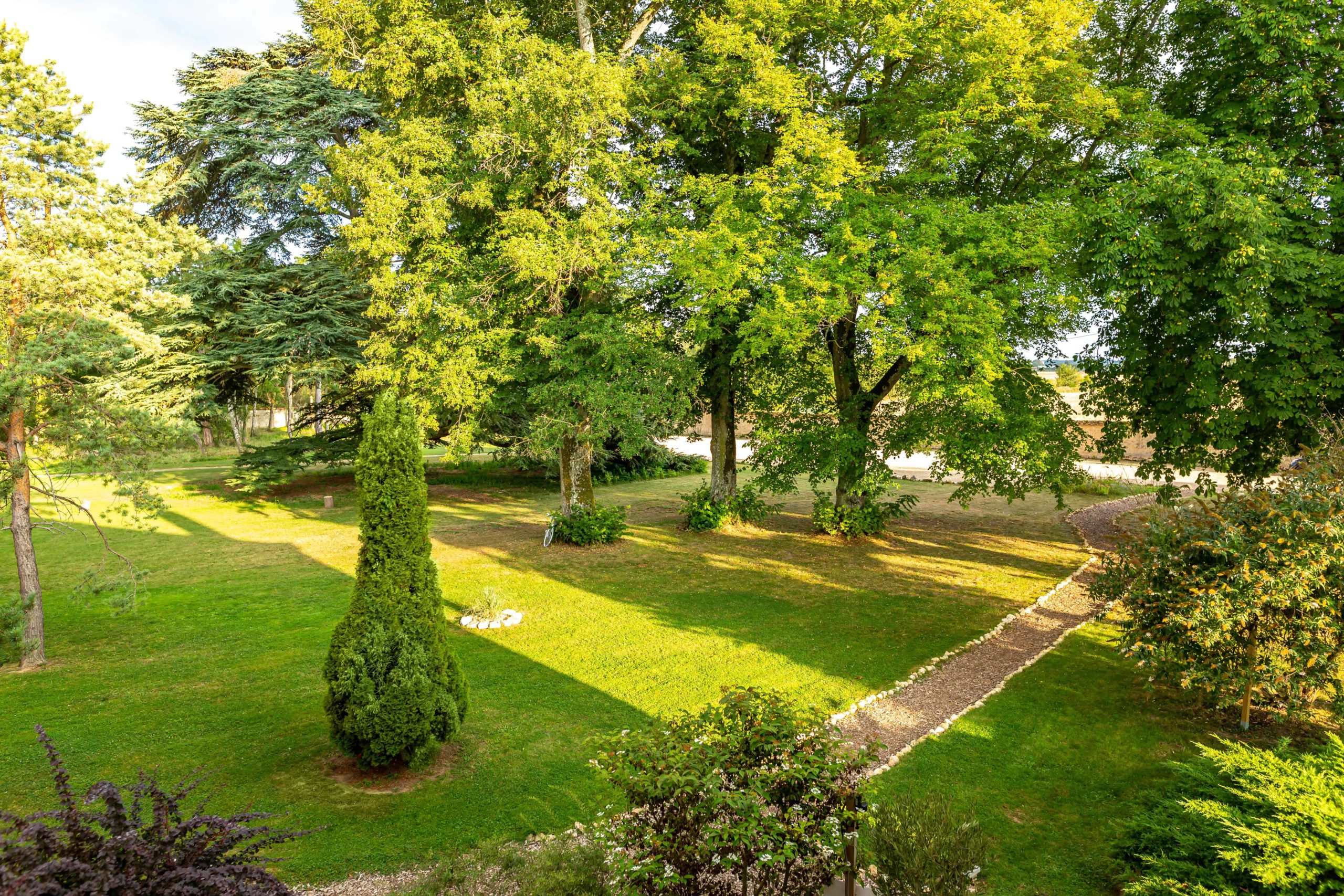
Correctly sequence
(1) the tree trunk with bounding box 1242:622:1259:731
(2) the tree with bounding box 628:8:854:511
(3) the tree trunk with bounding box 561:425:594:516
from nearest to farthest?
(1) the tree trunk with bounding box 1242:622:1259:731 < (2) the tree with bounding box 628:8:854:511 < (3) the tree trunk with bounding box 561:425:594:516

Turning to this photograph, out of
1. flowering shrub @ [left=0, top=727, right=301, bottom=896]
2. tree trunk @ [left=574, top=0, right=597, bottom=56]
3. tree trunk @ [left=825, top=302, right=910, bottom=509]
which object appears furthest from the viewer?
tree trunk @ [left=574, top=0, right=597, bottom=56]

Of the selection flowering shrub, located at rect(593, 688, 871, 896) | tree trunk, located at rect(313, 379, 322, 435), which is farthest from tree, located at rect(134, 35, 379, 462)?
flowering shrub, located at rect(593, 688, 871, 896)

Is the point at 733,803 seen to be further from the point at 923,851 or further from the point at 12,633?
the point at 12,633

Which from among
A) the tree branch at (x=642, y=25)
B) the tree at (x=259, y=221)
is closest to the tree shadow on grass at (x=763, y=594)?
the tree at (x=259, y=221)

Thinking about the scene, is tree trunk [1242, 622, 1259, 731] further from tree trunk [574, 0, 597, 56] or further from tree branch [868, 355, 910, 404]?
tree trunk [574, 0, 597, 56]

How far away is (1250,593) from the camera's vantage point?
20.5 ft

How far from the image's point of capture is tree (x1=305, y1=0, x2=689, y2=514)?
14.0m

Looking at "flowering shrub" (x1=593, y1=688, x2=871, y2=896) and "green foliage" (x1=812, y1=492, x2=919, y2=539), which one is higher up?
"green foliage" (x1=812, y1=492, x2=919, y2=539)

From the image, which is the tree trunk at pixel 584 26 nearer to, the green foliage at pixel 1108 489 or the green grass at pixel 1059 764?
the green grass at pixel 1059 764

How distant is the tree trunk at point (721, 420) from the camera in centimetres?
1736

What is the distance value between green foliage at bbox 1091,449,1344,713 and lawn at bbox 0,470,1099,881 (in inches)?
125

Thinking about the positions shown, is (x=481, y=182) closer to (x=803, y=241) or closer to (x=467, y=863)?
(x=803, y=241)

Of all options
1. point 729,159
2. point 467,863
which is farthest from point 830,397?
point 467,863

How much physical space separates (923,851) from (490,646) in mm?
7158
